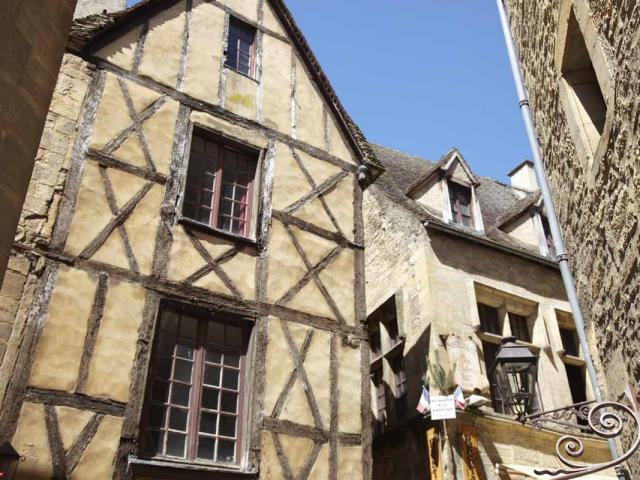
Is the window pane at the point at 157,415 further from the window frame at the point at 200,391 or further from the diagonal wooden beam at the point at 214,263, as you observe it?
the diagonal wooden beam at the point at 214,263

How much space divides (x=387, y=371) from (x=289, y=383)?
4215 millimetres

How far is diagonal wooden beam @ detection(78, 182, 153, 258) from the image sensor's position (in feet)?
18.6

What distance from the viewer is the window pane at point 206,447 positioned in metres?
5.61

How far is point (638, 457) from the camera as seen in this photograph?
3836mm

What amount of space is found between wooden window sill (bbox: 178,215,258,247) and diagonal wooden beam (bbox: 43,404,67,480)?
224cm

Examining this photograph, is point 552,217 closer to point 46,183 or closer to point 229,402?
point 229,402

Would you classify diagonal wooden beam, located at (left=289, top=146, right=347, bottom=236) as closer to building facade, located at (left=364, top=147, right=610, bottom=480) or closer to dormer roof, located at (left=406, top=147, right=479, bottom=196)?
building facade, located at (left=364, top=147, right=610, bottom=480)

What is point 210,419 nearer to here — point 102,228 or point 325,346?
point 325,346

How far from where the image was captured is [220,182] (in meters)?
7.11

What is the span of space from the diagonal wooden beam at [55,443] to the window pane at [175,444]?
0.93m

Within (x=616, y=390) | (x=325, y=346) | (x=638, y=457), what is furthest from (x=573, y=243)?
(x=325, y=346)

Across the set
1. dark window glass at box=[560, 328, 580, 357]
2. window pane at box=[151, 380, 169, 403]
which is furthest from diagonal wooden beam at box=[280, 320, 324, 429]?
dark window glass at box=[560, 328, 580, 357]

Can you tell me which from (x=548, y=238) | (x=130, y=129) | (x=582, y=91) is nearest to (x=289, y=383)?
(x=130, y=129)

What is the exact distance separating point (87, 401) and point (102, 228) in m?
1.62
